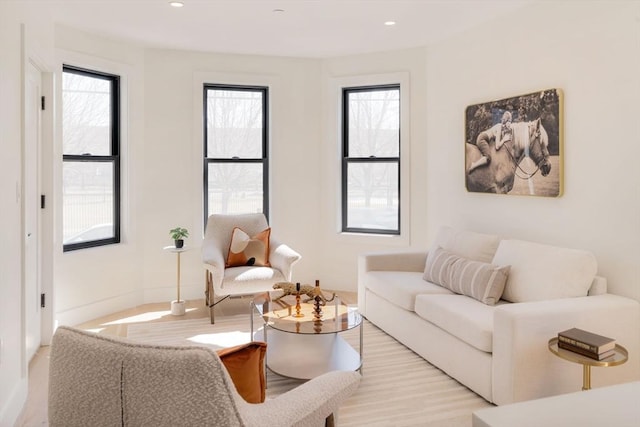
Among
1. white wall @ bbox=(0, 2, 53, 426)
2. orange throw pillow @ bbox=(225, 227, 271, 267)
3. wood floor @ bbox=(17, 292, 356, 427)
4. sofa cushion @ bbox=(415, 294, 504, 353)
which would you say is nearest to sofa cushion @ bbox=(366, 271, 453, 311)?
sofa cushion @ bbox=(415, 294, 504, 353)

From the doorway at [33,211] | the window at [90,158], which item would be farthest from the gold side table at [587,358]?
the window at [90,158]

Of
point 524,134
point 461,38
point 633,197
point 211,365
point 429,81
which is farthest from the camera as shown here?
point 429,81

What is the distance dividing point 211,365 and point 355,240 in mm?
4400

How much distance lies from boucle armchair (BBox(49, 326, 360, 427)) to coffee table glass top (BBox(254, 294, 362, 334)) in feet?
5.53

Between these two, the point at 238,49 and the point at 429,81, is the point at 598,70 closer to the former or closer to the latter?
the point at 429,81

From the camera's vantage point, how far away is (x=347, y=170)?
221 inches

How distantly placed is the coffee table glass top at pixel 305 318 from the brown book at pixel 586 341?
117 cm

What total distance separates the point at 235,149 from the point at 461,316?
130 inches

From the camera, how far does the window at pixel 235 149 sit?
536 cm

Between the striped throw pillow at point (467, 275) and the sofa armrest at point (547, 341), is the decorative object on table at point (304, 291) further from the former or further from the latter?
the sofa armrest at point (547, 341)

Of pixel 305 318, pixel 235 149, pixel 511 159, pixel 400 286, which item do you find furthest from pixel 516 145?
pixel 235 149

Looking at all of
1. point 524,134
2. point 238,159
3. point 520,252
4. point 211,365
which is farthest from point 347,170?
point 211,365

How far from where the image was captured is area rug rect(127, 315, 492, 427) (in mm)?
2666

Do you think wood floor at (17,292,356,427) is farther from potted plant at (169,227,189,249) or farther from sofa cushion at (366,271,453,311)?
sofa cushion at (366,271,453,311)
